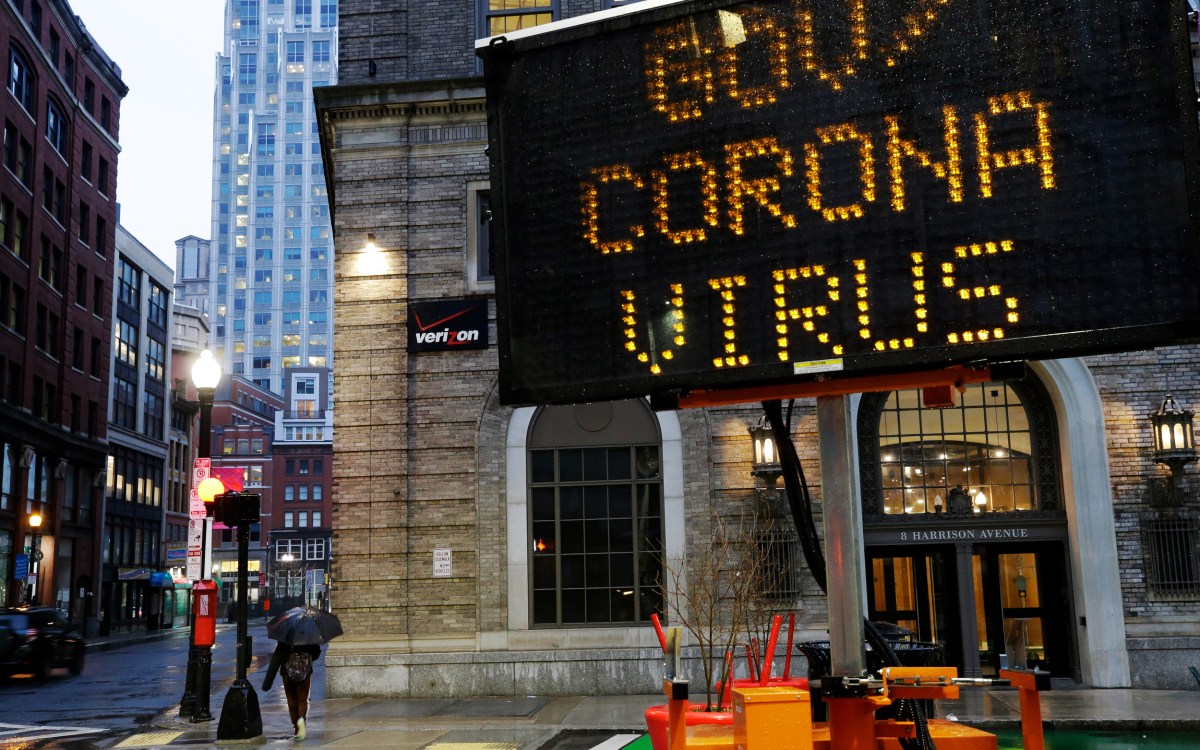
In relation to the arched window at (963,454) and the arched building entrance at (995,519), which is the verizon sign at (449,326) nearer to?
the arched building entrance at (995,519)

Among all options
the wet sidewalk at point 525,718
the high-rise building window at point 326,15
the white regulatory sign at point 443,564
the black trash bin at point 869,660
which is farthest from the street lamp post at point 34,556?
the high-rise building window at point 326,15

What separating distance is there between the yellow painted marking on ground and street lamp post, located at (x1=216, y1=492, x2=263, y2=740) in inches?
26.8

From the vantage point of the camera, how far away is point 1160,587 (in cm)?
1778

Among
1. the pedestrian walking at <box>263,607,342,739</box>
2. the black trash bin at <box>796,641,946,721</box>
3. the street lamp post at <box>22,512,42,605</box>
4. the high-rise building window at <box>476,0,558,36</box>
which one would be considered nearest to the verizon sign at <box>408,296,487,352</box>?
the high-rise building window at <box>476,0,558,36</box>

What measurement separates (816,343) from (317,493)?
125876mm

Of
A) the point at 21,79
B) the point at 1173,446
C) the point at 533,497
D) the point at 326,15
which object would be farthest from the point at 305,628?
the point at 326,15

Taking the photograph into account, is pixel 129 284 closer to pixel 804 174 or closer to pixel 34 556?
pixel 34 556

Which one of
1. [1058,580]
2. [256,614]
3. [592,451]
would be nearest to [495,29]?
[592,451]

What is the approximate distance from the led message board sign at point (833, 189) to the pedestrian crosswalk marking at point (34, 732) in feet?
38.4

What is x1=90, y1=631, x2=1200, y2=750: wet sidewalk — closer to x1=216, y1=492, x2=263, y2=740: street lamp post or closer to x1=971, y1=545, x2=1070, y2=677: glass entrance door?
x1=216, y1=492, x2=263, y2=740: street lamp post

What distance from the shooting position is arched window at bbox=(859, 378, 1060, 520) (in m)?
19.0

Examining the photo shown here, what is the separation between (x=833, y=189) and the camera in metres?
6.61

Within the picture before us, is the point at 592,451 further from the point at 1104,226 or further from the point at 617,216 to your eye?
the point at 1104,226

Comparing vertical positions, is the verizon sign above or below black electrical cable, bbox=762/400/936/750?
above
